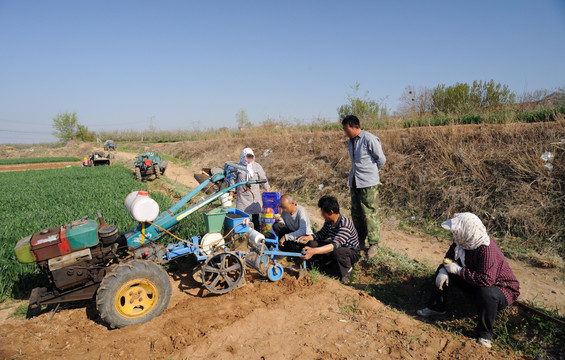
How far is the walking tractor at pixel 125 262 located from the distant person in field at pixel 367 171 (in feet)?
5.44

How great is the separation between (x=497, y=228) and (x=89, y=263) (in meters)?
7.03

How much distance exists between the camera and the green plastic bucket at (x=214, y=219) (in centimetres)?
438

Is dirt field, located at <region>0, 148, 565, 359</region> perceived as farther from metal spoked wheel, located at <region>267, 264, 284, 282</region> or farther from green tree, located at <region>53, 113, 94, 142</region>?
green tree, located at <region>53, 113, 94, 142</region>

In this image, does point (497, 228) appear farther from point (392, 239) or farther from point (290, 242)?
point (290, 242)

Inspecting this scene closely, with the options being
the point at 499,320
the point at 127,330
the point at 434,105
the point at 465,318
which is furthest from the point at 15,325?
the point at 434,105

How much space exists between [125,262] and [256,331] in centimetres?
164

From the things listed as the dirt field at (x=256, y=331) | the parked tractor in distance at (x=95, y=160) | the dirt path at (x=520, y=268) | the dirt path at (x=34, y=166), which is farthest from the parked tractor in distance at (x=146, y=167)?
the dirt path at (x=34, y=166)

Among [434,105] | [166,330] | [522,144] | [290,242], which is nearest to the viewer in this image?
[166,330]

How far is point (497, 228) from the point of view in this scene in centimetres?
630

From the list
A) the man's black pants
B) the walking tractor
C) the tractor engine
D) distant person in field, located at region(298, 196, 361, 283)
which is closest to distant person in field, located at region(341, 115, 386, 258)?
distant person in field, located at region(298, 196, 361, 283)

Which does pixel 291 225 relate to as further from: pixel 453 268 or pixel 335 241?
pixel 453 268

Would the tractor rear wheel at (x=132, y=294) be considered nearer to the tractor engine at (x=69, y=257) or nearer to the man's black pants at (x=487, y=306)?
the tractor engine at (x=69, y=257)

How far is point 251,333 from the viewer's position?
3215mm

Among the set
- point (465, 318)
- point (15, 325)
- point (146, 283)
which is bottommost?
point (465, 318)
